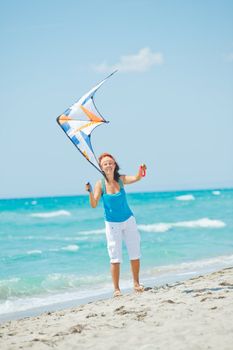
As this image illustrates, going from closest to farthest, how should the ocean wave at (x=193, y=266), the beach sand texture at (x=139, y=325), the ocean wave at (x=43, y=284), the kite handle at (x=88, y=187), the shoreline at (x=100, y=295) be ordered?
the beach sand texture at (x=139, y=325), the kite handle at (x=88, y=187), the shoreline at (x=100, y=295), the ocean wave at (x=43, y=284), the ocean wave at (x=193, y=266)

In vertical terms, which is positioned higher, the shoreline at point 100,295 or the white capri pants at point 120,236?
the white capri pants at point 120,236

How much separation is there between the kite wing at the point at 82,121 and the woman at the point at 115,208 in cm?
18

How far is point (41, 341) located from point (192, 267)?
23.0 ft

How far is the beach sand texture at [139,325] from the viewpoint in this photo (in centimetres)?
428

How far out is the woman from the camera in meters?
6.45

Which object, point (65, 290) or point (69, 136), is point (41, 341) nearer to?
point (69, 136)

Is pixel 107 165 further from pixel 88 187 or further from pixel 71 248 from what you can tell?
pixel 71 248

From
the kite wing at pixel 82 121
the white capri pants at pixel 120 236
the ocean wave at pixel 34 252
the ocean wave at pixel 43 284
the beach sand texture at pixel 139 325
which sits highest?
the kite wing at pixel 82 121

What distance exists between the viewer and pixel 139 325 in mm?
4801

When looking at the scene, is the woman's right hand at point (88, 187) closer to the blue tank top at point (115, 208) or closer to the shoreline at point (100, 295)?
the blue tank top at point (115, 208)

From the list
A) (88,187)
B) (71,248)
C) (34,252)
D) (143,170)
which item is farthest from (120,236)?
(71,248)

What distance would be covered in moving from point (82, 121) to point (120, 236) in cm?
154

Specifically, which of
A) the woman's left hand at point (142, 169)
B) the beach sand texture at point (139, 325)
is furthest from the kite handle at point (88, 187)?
the beach sand texture at point (139, 325)

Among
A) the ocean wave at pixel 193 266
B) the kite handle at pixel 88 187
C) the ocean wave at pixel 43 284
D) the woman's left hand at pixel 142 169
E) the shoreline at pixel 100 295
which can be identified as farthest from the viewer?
the ocean wave at pixel 193 266
